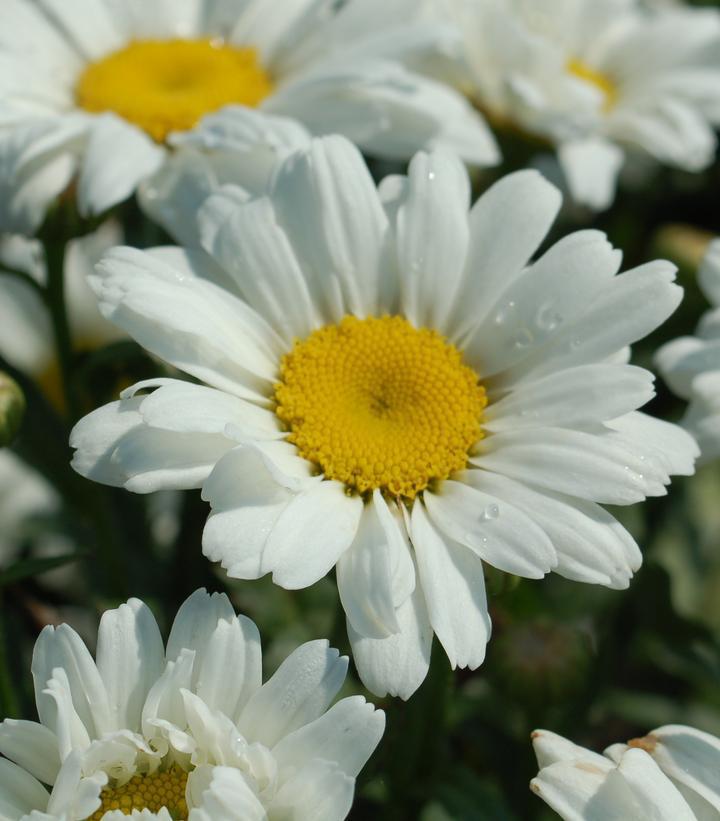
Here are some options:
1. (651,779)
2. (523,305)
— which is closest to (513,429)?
(523,305)

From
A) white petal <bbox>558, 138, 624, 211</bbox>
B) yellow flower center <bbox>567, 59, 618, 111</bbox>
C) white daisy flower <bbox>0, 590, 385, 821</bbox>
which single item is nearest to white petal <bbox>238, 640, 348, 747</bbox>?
white daisy flower <bbox>0, 590, 385, 821</bbox>

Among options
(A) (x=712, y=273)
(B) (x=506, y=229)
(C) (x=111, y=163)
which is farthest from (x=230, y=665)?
(A) (x=712, y=273)

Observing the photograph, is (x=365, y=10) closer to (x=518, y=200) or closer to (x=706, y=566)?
(x=518, y=200)

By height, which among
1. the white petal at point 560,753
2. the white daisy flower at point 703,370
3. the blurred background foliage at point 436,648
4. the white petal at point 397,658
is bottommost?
the blurred background foliage at point 436,648

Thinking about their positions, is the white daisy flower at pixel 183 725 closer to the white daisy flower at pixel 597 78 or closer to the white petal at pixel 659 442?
the white petal at pixel 659 442

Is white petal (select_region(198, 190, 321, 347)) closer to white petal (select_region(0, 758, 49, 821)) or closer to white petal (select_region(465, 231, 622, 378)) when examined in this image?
white petal (select_region(465, 231, 622, 378))

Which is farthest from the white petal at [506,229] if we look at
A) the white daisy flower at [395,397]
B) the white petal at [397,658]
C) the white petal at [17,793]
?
the white petal at [17,793]

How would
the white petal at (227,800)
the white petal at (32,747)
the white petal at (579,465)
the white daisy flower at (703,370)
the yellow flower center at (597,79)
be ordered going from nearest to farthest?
1. the white petal at (227,800)
2. the white petal at (32,747)
3. the white petal at (579,465)
4. the white daisy flower at (703,370)
5. the yellow flower center at (597,79)
